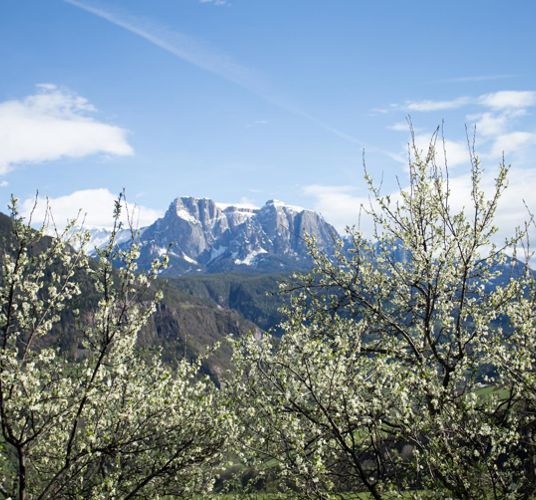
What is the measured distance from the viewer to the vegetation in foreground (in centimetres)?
1128

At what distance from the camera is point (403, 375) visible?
10.9m

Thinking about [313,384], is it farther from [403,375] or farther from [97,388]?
[97,388]

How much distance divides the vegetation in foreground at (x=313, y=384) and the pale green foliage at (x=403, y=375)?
0.08 meters

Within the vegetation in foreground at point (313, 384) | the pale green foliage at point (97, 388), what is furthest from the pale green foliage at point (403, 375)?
the pale green foliage at point (97, 388)

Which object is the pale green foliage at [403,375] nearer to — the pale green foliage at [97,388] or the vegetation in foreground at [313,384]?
the vegetation in foreground at [313,384]

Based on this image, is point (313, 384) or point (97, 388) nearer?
point (313, 384)

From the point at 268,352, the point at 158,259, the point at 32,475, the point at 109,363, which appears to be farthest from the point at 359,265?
the point at 32,475

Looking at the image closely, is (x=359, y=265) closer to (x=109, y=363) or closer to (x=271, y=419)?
(x=271, y=419)

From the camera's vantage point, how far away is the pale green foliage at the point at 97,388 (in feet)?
38.7

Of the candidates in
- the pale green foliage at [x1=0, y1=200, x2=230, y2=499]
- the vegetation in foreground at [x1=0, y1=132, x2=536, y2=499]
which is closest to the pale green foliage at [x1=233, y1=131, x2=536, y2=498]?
the vegetation in foreground at [x1=0, y1=132, x2=536, y2=499]

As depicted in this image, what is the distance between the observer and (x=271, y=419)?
13133 millimetres

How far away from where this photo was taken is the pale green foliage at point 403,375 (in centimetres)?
1109

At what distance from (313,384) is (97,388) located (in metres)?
5.54

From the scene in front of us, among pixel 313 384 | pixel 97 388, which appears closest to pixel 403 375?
pixel 313 384
